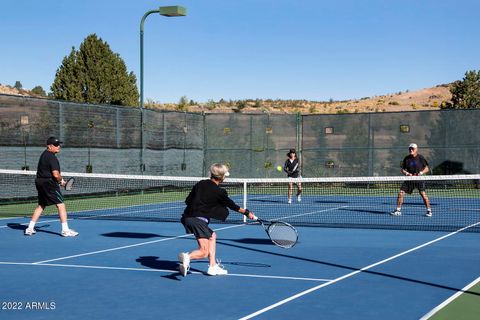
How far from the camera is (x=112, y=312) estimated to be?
21.5 ft

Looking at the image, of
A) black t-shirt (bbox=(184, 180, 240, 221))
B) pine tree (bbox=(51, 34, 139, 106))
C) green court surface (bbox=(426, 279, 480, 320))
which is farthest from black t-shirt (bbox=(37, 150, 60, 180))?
pine tree (bbox=(51, 34, 139, 106))

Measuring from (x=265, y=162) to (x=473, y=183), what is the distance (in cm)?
755

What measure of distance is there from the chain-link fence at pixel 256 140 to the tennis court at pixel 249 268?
491 centimetres

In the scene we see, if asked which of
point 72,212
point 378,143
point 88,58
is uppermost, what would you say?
point 88,58

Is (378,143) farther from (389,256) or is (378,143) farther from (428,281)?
(428,281)

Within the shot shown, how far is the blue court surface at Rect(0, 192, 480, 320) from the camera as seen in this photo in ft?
21.9

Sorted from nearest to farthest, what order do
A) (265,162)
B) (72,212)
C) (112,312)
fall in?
(112,312)
(72,212)
(265,162)

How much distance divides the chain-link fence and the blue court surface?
27.9 feet

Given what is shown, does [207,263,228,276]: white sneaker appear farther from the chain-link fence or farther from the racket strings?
the chain-link fence

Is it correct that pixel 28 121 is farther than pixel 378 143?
No

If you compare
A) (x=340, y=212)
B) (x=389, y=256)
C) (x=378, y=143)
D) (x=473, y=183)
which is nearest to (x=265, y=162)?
(x=378, y=143)

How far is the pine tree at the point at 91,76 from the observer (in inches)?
1566

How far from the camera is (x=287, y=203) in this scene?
20.3 m

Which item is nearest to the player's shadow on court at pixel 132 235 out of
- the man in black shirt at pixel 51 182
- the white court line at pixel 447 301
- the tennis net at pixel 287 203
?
the man in black shirt at pixel 51 182
